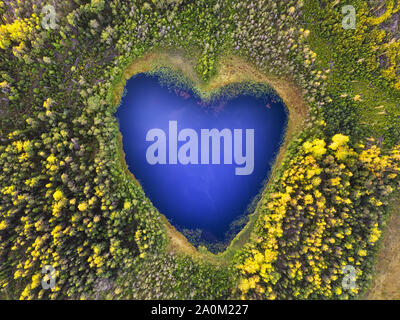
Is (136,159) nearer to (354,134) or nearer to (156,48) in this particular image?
(156,48)

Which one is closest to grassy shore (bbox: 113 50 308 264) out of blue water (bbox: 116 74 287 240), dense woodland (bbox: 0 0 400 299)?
dense woodland (bbox: 0 0 400 299)

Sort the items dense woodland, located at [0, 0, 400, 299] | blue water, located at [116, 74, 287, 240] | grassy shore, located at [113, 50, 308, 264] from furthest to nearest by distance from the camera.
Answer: blue water, located at [116, 74, 287, 240], grassy shore, located at [113, 50, 308, 264], dense woodland, located at [0, 0, 400, 299]

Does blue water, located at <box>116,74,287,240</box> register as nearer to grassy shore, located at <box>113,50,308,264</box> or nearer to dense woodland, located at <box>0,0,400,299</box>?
grassy shore, located at <box>113,50,308,264</box>

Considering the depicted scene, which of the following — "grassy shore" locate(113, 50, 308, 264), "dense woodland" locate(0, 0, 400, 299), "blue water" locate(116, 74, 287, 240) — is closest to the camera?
"dense woodland" locate(0, 0, 400, 299)

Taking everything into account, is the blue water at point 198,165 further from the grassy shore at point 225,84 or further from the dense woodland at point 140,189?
the dense woodland at point 140,189

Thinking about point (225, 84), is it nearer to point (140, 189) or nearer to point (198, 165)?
point (198, 165)

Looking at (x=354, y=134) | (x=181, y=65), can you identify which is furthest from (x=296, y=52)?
(x=181, y=65)
